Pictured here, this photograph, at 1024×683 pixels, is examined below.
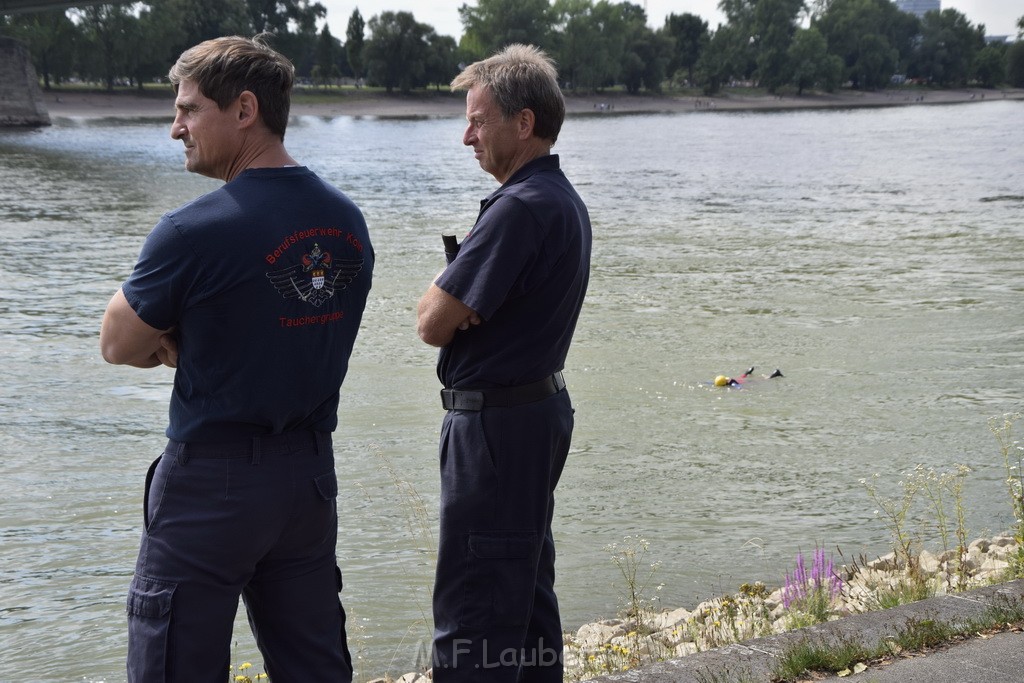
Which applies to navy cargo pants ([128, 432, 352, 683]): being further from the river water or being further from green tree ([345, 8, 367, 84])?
green tree ([345, 8, 367, 84])

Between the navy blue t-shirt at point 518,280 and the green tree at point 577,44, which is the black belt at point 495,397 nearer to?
the navy blue t-shirt at point 518,280

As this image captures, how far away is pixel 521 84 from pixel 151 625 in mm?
1639

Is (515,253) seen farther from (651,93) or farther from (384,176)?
(651,93)

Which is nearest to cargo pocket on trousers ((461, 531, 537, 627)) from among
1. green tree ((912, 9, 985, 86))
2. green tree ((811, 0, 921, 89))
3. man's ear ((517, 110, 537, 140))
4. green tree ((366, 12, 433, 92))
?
man's ear ((517, 110, 537, 140))

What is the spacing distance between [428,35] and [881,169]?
72011mm

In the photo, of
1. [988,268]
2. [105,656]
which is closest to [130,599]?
[105,656]

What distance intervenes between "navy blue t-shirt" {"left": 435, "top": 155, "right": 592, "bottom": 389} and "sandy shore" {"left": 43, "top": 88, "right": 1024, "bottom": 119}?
76.5 m

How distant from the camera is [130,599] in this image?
2.64 m

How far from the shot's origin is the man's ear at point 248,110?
8.91 feet

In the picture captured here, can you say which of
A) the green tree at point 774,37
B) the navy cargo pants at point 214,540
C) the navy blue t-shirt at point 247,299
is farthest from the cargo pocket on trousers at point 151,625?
the green tree at point 774,37

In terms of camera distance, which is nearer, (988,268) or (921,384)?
(921,384)

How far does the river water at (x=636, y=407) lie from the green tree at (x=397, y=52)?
262ft

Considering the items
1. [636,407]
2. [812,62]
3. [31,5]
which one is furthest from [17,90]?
[812,62]

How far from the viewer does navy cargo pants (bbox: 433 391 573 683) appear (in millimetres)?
3148
